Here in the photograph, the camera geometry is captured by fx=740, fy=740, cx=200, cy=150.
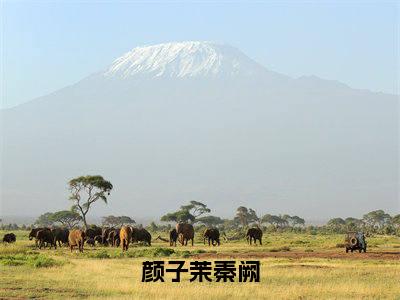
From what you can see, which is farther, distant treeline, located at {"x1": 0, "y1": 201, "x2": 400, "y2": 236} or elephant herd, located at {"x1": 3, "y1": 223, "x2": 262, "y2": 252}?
distant treeline, located at {"x1": 0, "y1": 201, "x2": 400, "y2": 236}

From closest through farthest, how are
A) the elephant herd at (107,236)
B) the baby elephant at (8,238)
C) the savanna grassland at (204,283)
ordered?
the savanna grassland at (204,283) → the elephant herd at (107,236) → the baby elephant at (8,238)

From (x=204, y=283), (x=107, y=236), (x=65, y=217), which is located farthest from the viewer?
(x=65, y=217)

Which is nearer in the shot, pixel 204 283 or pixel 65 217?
pixel 204 283

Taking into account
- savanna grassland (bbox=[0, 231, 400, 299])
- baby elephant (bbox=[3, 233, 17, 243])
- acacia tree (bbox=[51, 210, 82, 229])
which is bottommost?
savanna grassland (bbox=[0, 231, 400, 299])

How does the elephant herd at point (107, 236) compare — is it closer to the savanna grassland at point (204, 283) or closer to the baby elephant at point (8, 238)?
the baby elephant at point (8, 238)

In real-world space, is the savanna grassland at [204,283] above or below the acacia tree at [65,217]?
below

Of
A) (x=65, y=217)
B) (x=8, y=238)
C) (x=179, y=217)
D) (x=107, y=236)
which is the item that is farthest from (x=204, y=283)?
(x=65, y=217)

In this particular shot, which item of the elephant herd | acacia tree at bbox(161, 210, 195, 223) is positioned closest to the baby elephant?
the elephant herd

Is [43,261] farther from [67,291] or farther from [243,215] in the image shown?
[243,215]

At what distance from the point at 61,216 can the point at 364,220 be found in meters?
62.1

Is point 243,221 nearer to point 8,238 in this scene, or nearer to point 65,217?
point 65,217

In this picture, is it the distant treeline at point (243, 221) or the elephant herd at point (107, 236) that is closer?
the elephant herd at point (107, 236)

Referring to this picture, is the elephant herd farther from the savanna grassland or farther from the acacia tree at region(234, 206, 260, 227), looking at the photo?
the acacia tree at region(234, 206, 260, 227)

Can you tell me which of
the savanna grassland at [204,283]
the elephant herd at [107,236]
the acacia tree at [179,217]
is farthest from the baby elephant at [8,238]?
the acacia tree at [179,217]
